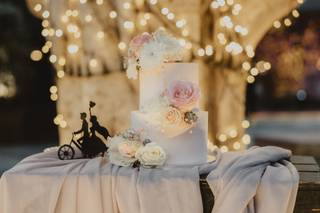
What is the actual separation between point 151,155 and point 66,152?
495mm

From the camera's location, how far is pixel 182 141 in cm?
283

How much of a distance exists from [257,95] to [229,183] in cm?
Result: 1102

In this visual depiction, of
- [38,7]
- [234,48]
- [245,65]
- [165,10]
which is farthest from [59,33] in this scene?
[245,65]

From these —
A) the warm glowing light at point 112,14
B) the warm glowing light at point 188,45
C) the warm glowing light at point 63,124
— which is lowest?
the warm glowing light at point 63,124

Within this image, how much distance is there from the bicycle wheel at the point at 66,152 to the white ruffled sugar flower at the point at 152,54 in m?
0.59

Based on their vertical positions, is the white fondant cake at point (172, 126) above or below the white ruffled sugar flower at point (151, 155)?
above

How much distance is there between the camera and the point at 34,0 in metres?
4.60

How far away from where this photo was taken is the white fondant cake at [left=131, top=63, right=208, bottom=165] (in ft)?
9.21

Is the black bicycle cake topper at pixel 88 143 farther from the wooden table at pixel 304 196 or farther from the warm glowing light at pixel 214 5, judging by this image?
the warm glowing light at pixel 214 5

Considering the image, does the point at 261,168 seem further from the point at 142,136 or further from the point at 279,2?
the point at 279,2

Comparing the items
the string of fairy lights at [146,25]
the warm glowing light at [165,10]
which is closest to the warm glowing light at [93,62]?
the string of fairy lights at [146,25]

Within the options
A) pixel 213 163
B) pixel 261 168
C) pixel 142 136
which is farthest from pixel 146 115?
pixel 261 168

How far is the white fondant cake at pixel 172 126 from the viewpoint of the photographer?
110 inches

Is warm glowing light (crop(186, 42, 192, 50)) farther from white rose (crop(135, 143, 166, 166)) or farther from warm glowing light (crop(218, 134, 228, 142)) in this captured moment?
white rose (crop(135, 143, 166, 166))
